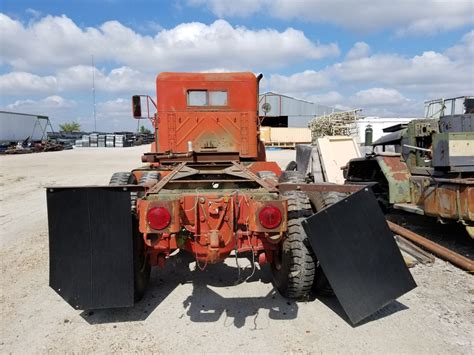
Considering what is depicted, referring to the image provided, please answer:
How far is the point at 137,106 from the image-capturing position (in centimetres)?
613

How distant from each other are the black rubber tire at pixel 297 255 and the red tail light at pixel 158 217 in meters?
1.18

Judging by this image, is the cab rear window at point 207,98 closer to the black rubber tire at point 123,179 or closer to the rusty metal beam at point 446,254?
the black rubber tire at point 123,179

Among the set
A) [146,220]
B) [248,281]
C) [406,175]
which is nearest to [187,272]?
[248,281]

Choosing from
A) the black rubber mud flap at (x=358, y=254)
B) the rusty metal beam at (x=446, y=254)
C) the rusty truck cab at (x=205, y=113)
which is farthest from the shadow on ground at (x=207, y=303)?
the rusty truck cab at (x=205, y=113)

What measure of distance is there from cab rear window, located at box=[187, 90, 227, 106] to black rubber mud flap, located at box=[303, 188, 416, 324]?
10.9 feet

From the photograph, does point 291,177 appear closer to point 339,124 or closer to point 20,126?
point 339,124

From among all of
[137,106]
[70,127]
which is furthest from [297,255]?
[70,127]

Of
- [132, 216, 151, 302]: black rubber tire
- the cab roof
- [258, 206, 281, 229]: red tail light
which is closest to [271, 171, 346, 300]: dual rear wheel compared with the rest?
[258, 206, 281, 229]: red tail light

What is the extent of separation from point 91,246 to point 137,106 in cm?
313

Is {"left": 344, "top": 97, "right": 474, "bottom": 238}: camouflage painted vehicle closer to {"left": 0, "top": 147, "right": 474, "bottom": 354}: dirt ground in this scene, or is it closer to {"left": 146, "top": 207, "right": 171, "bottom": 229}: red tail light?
{"left": 0, "top": 147, "right": 474, "bottom": 354}: dirt ground

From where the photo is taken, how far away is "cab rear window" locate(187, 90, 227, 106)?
20.2 feet

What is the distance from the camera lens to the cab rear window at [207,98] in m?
6.16

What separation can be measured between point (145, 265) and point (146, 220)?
1.04 meters

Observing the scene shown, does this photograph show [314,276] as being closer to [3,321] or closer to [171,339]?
[171,339]
